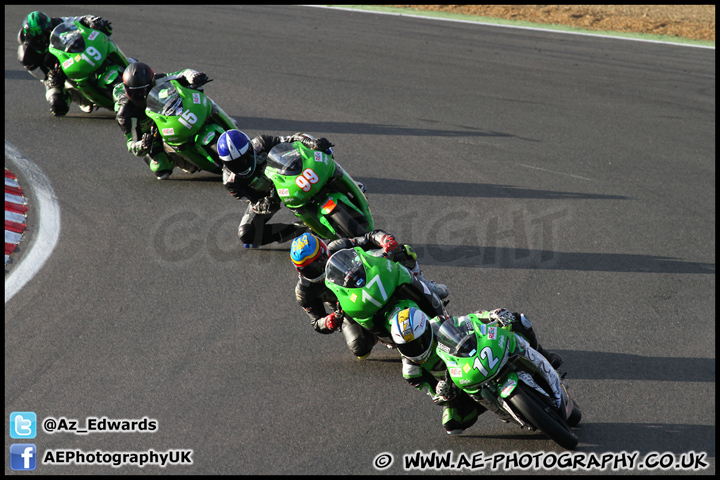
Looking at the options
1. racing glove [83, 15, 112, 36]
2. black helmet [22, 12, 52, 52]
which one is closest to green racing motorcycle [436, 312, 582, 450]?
racing glove [83, 15, 112, 36]

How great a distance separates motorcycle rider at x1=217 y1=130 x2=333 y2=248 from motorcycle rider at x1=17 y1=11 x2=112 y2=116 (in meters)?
4.56

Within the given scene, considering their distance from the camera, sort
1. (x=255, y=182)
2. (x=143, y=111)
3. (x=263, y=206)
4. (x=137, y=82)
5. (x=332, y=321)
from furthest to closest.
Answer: (x=143, y=111) < (x=137, y=82) < (x=255, y=182) < (x=263, y=206) < (x=332, y=321)

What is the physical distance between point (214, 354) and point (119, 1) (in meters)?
14.3

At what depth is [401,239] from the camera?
900 cm

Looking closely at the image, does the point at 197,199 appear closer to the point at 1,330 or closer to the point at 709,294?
the point at 1,330

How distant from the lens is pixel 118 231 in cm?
902

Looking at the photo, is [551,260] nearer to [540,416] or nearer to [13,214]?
[540,416]

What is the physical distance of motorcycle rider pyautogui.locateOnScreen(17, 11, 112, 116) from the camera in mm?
11281

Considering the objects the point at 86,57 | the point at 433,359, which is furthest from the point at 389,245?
the point at 86,57

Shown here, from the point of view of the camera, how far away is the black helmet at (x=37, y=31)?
11.3 meters

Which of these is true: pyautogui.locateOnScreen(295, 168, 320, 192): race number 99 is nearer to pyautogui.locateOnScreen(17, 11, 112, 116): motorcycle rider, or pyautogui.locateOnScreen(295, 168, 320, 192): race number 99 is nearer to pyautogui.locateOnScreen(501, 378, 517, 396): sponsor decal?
pyautogui.locateOnScreen(501, 378, 517, 396): sponsor decal

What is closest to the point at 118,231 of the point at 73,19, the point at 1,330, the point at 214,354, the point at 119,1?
the point at 1,330

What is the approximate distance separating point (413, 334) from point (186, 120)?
562 centimetres

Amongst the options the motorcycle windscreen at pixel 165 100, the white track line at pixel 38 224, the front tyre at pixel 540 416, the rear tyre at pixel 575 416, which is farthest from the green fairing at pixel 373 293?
the motorcycle windscreen at pixel 165 100
